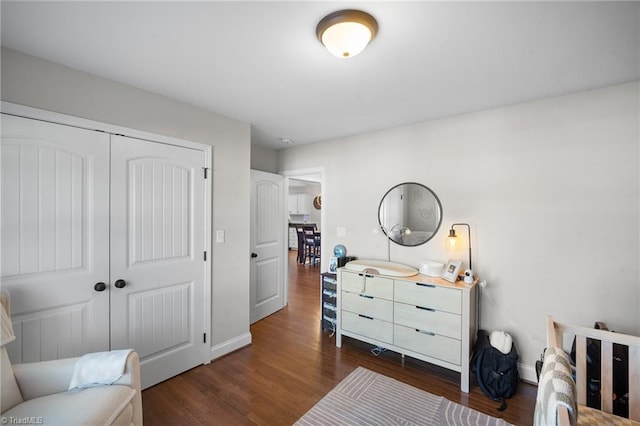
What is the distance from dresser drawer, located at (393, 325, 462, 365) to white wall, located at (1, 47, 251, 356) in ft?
5.22

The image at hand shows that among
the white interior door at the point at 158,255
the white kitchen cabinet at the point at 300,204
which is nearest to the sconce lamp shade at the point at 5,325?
the white interior door at the point at 158,255

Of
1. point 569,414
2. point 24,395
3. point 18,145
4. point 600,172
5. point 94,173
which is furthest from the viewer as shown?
point 600,172

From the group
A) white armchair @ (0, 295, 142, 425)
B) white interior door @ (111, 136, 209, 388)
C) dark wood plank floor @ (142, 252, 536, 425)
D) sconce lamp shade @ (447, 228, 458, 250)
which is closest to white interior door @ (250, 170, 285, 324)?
dark wood plank floor @ (142, 252, 536, 425)

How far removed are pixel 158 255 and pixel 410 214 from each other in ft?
7.95

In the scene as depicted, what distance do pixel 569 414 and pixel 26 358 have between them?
Answer: 2686 millimetres

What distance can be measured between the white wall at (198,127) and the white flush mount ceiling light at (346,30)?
1.54m

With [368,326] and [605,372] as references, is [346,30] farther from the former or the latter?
[368,326]

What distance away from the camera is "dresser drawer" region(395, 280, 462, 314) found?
212 centimetres

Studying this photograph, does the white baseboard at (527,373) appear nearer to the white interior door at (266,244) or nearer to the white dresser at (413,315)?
the white dresser at (413,315)

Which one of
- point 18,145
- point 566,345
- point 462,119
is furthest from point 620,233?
point 18,145

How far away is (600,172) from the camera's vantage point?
1949mm

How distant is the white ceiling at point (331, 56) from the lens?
124cm

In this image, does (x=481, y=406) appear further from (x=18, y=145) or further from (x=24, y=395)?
(x=18, y=145)

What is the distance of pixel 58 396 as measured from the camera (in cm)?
128
